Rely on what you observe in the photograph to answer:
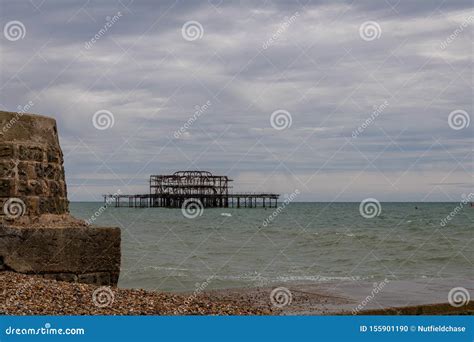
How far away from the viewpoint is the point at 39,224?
9469 millimetres

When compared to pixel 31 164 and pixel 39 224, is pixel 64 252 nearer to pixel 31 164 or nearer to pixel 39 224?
pixel 39 224

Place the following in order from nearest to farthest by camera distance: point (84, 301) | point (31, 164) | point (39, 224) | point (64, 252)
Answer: point (84, 301), point (64, 252), point (39, 224), point (31, 164)

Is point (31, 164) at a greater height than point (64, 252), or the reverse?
point (31, 164)

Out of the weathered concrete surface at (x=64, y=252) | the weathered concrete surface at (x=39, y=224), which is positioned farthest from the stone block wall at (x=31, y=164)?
the weathered concrete surface at (x=64, y=252)

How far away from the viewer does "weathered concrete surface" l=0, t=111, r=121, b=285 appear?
358 inches

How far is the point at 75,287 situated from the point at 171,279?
951cm

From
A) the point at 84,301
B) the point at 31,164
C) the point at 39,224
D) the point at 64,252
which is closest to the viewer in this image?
the point at 84,301

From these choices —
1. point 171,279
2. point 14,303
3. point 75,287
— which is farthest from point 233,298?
point 171,279

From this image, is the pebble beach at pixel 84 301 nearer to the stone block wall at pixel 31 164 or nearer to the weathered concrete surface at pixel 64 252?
the weathered concrete surface at pixel 64 252

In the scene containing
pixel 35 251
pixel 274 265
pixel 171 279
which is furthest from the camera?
pixel 274 265

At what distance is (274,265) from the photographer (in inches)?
865

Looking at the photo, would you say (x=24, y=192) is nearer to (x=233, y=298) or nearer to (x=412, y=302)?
(x=233, y=298)

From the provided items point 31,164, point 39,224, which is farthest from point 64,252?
point 31,164

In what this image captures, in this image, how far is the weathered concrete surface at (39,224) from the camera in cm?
910
